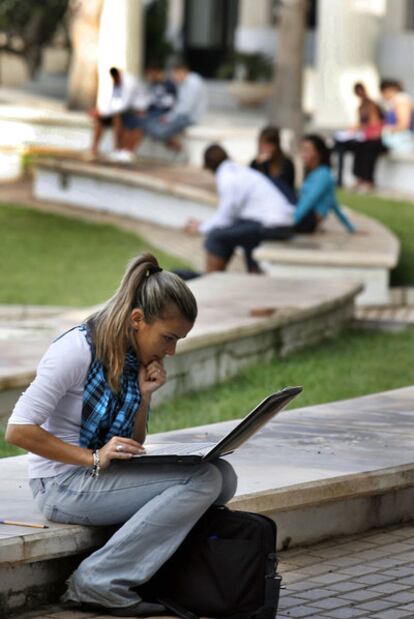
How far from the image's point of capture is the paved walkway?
222 inches

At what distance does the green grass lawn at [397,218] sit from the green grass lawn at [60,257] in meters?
2.16

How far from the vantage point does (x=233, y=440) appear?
5402 millimetres

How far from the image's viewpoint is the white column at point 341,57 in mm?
25766

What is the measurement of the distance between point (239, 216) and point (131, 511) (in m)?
8.79

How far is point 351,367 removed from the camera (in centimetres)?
1066

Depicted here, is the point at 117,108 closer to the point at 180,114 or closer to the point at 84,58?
the point at 180,114

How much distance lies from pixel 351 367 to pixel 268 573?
5253 mm

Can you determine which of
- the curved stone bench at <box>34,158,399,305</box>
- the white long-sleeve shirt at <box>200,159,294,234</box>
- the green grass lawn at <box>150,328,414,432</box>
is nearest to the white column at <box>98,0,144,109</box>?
the curved stone bench at <box>34,158,399,305</box>

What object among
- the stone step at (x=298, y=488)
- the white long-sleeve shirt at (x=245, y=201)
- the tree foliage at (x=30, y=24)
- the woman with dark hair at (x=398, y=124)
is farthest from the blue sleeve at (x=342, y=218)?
the tree foliage at (x=30, y=24)

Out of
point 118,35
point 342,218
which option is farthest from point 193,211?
point 118,35

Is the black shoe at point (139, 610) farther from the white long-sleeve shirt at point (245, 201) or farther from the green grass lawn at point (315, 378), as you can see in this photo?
the white long-sleeve shirt at point (245, 201)

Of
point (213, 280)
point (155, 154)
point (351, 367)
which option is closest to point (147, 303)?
point (351, 367)

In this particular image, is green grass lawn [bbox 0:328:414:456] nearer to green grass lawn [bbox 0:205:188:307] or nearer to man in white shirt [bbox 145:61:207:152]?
green grass lawn [bbox 0:205:188:307]

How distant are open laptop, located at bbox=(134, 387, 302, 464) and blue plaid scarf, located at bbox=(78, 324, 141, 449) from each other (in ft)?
0.47
